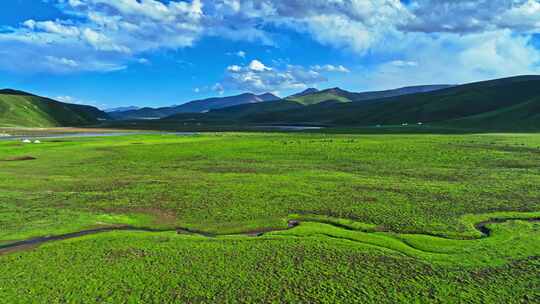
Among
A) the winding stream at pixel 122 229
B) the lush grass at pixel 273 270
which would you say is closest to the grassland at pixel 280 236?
the lush grass at pixel 273 270

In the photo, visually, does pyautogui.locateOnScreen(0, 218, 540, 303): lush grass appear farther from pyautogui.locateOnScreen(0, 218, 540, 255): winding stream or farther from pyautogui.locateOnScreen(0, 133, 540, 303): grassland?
pyautogui.locateOnScreen(0, 218, 540, 255): winding stream

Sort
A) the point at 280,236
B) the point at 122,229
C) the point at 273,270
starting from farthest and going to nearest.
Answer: the point at 122,229
the point at 280,236
the point at 273,270

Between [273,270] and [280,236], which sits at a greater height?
[280,236]

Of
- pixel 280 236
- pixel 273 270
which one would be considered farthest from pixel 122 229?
pixel 273 270

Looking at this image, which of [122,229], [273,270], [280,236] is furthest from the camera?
[122,229]

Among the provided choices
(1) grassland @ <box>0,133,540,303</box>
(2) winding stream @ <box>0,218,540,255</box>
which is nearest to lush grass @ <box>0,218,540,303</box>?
(1) grassland @ <box>0,133,540,303</box>

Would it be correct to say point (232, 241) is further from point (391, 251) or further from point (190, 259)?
point (391, 251)

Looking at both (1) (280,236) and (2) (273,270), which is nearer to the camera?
(2) (273,270)

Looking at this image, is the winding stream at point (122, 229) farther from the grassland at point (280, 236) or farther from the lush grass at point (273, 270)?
the lush grass at point (273, 270)

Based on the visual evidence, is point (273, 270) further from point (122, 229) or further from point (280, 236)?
point (122, 229)
